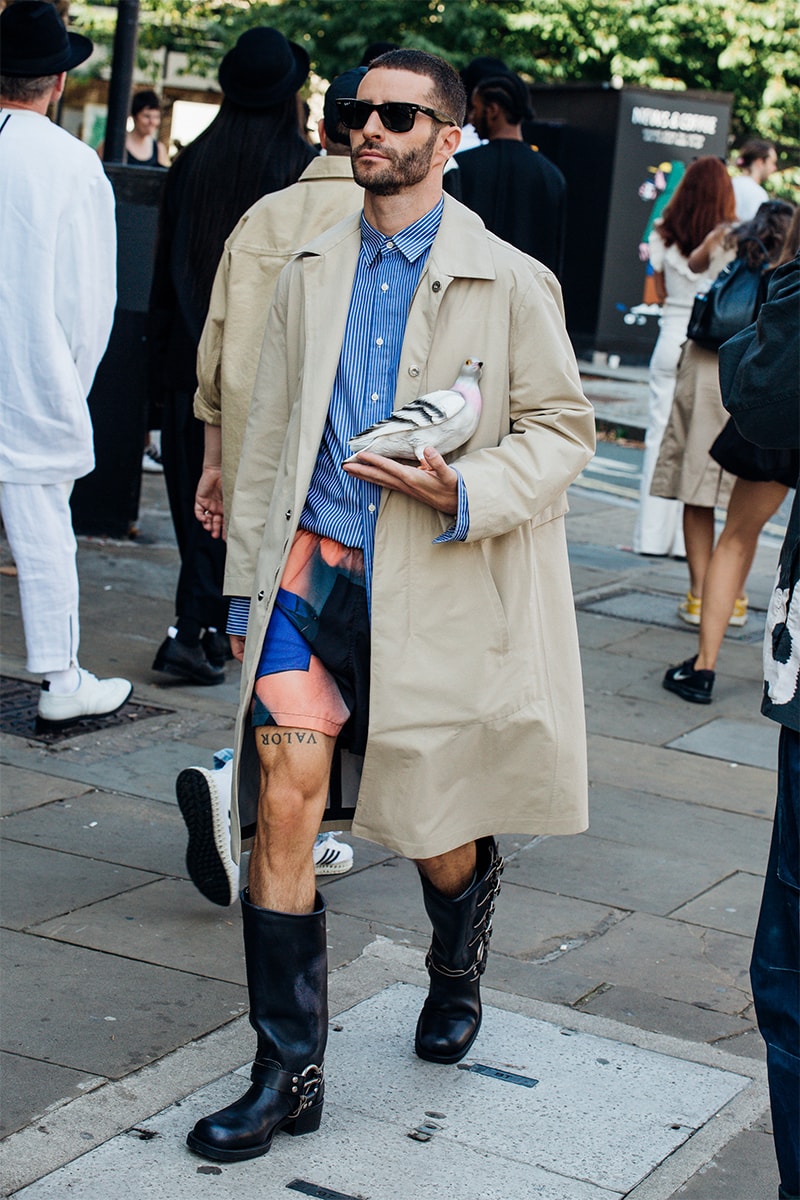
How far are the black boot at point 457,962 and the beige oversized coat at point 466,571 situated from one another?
0.21m

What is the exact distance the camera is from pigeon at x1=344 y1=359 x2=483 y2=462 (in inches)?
117

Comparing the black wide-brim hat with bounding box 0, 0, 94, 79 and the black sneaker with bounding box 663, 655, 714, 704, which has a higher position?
the black wide-brim hat with bounding box 0, 0, 94, 79

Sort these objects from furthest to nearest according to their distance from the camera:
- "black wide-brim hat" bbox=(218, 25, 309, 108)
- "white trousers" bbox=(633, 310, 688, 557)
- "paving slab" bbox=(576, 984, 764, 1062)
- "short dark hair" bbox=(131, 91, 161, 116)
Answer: "short dark hair" bbox=(131, 91, 161, 116), "white trousers" bbox=(633, 310, 688, 557), "black wide-brim hat" bbox=(218, 25, 309, 108), "paving slab" bbox=(576, 984, 764, 1062)

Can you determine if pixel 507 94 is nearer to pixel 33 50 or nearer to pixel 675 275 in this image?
pixel 675 275

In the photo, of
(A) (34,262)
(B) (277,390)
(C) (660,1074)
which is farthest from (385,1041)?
(A) (34,262)

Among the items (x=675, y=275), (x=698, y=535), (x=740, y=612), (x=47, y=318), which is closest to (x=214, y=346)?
(x=47, y=318)

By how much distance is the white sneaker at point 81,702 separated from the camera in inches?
208

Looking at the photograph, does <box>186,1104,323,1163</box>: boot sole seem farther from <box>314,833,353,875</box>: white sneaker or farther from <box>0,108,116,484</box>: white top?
<box>0,108,116,484</box>: white top

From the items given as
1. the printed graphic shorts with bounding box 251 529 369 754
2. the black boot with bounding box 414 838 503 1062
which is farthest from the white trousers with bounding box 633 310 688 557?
the printed graphic shorts with bounding box 251 529 369 754

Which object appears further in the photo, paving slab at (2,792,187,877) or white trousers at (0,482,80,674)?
white trousers at (0,482,80,674)

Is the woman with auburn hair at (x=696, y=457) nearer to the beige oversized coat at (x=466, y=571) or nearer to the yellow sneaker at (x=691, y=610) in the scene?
the yellow sneaker at (x=691, y=610)

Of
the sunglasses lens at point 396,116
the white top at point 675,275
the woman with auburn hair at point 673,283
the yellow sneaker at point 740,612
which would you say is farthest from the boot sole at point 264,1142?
the white top at point 675,275

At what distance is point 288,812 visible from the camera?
3.02 meters

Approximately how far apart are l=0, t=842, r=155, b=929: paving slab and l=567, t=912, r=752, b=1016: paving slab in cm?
119
